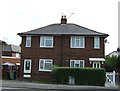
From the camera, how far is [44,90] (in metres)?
24.3

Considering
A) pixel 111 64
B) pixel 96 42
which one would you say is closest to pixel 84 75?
pixel 96 42

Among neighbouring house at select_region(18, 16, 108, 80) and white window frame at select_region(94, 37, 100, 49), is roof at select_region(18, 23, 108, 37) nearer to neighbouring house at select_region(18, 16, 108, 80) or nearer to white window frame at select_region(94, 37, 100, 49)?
neighbouring house at select_region(18, 16, 108, 80)

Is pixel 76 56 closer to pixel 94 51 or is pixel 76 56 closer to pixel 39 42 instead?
pixel 94 51

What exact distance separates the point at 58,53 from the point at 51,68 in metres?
2.32

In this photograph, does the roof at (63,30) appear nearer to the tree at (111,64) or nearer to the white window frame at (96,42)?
the white window frame at (96,42)

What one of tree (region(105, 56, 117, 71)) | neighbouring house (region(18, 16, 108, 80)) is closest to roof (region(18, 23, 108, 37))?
neighbouring house (region(18, 16, 108, 80))

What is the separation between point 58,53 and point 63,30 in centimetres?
331

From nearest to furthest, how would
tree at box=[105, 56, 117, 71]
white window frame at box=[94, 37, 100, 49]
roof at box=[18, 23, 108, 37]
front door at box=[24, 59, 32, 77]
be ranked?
1. white window frame at box=[94, 37, 100, 49]
2. front door at box=[24, 59, 32, 77]
3. roof at box=[18, 23, 108, 37]
4. tree at box=[105, 56, 117, 71]

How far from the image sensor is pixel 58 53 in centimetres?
4016

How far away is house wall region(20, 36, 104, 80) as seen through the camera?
39.6m

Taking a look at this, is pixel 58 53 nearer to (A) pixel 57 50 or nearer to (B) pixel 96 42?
(A) pixel 57 50

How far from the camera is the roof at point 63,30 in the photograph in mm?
Result: 40031

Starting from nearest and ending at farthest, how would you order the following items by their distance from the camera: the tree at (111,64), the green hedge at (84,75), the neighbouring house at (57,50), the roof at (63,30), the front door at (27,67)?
the green hedge at (84,75), the neighbouring house at (57,50), the front door at (27,67), the roof at (63,30), the tree at (111,64)

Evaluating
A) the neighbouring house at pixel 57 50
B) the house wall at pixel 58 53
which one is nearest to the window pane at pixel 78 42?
the neighbouring house at pixel 57 50
